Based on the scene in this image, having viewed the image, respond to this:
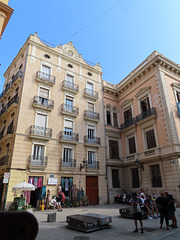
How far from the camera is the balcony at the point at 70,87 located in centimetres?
2173

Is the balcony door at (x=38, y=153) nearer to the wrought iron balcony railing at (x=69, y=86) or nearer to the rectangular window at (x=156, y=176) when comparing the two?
the wrought iron balcony railing at (x=69, y=86)

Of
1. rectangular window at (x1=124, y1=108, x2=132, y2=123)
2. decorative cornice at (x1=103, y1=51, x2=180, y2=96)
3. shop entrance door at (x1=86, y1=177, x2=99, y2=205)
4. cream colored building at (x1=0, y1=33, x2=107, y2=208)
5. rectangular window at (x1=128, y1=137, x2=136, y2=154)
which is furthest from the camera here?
rectangular window at (x1=124, y1=108, x2=132, y2=123)

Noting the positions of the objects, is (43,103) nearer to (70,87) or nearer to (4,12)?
(70,87)

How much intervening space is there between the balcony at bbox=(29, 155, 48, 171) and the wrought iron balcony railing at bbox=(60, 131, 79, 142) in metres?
3.11

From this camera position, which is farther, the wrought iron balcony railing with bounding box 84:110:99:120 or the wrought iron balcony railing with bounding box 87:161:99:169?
the wrought iron balcony railing with bounding box 84:110:99:120

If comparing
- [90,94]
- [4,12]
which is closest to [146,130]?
[90,94]

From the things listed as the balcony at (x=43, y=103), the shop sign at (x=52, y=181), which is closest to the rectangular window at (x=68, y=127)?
the balcony at (x=43, y=103)

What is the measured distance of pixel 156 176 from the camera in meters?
18.3

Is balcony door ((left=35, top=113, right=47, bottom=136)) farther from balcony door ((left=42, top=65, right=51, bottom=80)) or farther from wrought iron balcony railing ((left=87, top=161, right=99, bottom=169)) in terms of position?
wrought iron balcony railing ((left=87, top=161, right=99, bottom=169))

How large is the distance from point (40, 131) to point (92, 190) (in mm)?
9257

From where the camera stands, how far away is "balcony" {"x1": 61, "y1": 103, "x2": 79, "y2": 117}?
2045 centimetres

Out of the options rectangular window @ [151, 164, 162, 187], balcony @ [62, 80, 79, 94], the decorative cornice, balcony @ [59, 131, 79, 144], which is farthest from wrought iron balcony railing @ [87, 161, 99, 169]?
the decorative cornice

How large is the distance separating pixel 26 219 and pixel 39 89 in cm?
1926

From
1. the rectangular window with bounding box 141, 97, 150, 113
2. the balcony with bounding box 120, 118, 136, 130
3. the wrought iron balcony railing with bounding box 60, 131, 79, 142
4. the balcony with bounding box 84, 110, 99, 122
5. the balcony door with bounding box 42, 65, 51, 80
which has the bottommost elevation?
the wrought iron balcony railing with bounding box 60, 131, 79, 142
